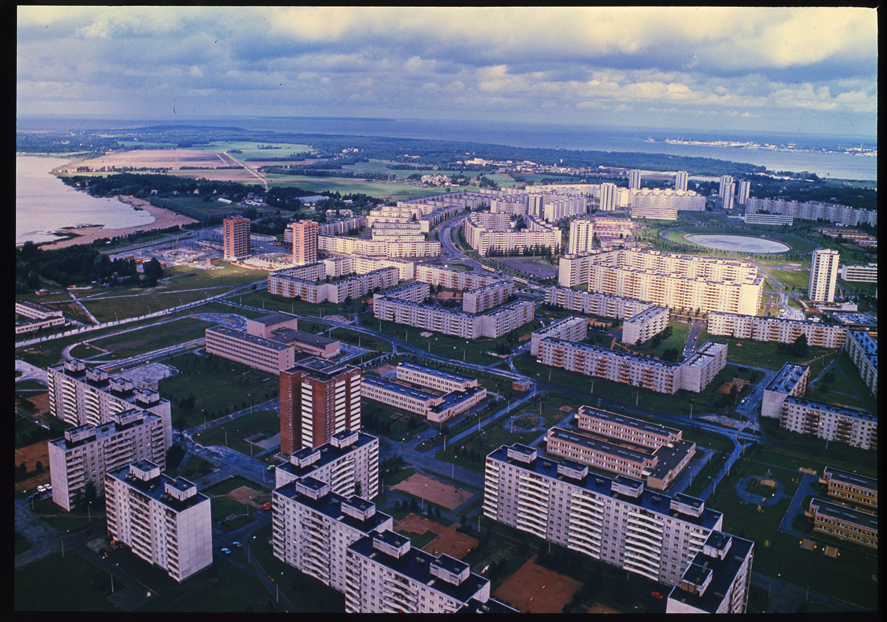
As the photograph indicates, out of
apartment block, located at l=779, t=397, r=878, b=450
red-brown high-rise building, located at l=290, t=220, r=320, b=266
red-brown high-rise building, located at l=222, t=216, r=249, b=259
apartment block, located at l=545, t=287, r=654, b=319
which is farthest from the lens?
red-brown high-rise building, located at l=222, t=216, r=249, b=259

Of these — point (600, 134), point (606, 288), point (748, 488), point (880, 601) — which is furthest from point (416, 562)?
point (600, 134)

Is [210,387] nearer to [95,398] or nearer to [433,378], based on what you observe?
[95,398]

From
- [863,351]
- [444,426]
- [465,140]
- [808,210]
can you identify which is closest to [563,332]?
[444,426]

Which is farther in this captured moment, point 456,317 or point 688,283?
point 688,283

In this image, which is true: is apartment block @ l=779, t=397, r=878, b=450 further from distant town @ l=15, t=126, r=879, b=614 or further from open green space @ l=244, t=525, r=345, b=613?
open green space @ l=244, t=525, r=345, b=613

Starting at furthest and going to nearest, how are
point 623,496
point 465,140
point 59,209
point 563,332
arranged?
1. point 465,140
2. point 59,209
3. point 563,332
4. point 623,496

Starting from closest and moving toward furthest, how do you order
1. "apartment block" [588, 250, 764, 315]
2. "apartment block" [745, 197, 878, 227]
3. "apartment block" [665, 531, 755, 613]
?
"apartment block" [665, 531, 755, 613], "apartment block" [588, 250, 764, 315], "apartment block" [745, 197, 878, 227]

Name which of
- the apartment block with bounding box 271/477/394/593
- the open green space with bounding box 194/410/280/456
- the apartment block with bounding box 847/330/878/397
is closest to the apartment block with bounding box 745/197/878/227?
the apartment block with bounding box 847/330/878/397

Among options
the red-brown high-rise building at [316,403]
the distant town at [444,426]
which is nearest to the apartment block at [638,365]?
the distant town at [444,426]
